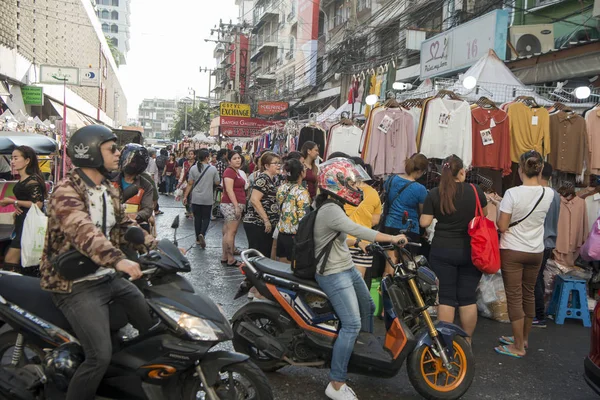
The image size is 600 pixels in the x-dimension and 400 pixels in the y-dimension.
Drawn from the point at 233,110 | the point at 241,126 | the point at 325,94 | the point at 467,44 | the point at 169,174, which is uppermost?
the point at 325,94

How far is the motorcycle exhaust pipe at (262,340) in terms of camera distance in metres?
3.97

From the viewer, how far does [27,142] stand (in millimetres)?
7004

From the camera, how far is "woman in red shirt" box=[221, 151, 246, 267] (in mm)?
8195

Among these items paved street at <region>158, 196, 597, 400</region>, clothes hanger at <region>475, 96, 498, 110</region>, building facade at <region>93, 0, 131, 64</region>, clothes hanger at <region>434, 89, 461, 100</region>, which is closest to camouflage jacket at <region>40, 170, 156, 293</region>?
paved street at <region>158, 196, 597, 400</region>

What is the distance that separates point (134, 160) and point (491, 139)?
14.5ft

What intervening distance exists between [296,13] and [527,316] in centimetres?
3449

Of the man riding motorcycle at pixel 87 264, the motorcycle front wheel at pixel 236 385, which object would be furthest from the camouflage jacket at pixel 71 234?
the motorcycle front wheel at pixel 236 385

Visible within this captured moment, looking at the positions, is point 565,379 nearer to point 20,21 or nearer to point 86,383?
point 86,383

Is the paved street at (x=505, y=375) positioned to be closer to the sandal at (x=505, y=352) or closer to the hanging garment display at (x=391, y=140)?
the sandal at (x=505, y=352)

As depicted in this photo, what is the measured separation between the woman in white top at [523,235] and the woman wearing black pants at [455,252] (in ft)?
1.57

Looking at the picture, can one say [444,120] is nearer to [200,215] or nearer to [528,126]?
[528,126]

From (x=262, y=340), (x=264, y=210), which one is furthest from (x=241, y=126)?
(x=262, y=340)

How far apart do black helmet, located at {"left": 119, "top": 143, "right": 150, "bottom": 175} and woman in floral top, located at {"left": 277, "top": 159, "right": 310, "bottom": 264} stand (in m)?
1.56

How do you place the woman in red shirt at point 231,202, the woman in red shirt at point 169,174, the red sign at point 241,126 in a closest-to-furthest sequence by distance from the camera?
the woman in red shirt at point 231,202
the woman in red shirt at point 169,174
the red sign at point 241,126
